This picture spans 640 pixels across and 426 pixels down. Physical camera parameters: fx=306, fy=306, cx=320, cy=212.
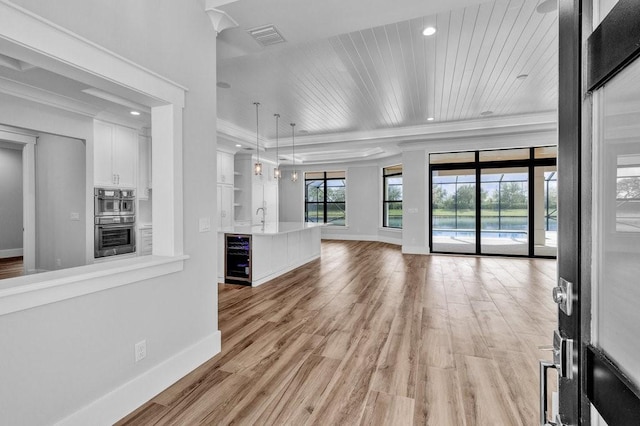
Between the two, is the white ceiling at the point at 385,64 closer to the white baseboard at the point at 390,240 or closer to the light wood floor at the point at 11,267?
the white baseboard at the point at 390,240

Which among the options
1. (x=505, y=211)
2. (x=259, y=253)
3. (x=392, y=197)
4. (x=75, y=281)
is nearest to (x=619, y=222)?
(x=75, y=281)

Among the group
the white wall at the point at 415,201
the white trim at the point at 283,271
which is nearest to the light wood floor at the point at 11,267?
the white trim at the point at 283,271

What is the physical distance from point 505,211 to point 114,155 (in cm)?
832

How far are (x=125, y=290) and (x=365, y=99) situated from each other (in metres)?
4.50

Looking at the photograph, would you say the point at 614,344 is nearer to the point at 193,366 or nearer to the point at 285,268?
the point at 193,366

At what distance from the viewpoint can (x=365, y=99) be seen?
5168 millimetres

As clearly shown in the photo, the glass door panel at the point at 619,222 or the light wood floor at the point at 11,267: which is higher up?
the glass door panel at the point at 619,222

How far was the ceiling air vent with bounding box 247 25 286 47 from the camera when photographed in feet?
8.74

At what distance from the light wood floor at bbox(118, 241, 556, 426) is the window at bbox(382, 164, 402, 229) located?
16.6 ft

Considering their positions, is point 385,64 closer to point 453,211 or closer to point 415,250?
point 453,211

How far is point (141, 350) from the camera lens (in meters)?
2.04

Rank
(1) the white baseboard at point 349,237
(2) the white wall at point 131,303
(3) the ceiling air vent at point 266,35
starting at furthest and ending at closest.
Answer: (1) the white baseboard at point 349,237 < (3) the ceiling air vent at point 266,35 < (2) the white wall at point 131,303

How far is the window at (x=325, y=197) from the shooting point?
11242 mm

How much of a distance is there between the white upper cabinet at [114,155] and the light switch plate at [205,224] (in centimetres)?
352
